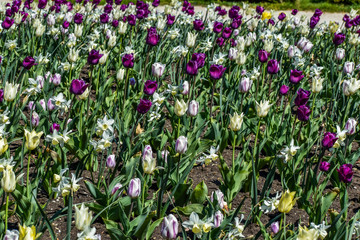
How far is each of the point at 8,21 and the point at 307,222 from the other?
3.28m

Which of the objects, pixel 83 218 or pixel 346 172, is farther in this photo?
pixel 346 172

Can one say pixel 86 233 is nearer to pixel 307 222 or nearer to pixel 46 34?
pixel 307 222

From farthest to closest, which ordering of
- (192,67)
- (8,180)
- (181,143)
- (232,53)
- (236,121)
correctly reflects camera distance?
(232,53)
(192,67)
(236,121)
(181,143)
(8,180)

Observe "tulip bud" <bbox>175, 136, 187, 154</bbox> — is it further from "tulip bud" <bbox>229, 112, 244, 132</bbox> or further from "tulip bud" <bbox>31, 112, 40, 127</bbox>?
"tulip bud" <bbox>31, 112, 40, 127</bbox>

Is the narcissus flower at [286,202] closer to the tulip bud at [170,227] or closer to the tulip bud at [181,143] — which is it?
the tulip bud at [170,227]

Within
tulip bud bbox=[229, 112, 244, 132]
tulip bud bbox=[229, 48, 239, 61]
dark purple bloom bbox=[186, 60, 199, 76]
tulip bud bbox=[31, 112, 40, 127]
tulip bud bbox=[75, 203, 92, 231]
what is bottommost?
tulip bud bbox=[31, 112, 40, 127]

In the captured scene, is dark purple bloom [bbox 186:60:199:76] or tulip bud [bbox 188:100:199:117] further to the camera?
dark purple bloom [bbox 186:60:199:76]

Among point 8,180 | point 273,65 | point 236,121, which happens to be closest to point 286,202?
point 236,121

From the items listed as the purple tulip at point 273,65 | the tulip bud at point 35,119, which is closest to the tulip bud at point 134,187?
the tulip bud at point 35,119

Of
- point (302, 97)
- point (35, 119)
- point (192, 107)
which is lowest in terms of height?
point (35, 119)

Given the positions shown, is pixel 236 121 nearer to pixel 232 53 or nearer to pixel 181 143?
pixel 181 143

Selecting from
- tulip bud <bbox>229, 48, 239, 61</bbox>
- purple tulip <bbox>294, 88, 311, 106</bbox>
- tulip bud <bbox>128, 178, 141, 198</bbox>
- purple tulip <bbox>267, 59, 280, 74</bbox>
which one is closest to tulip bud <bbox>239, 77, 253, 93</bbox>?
purple tulip <bbox>267, 59, 280, 74</bbox>

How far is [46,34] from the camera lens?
18.4 ft

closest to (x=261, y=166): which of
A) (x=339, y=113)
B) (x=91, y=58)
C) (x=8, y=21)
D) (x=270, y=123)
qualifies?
(x=270, y=123)
